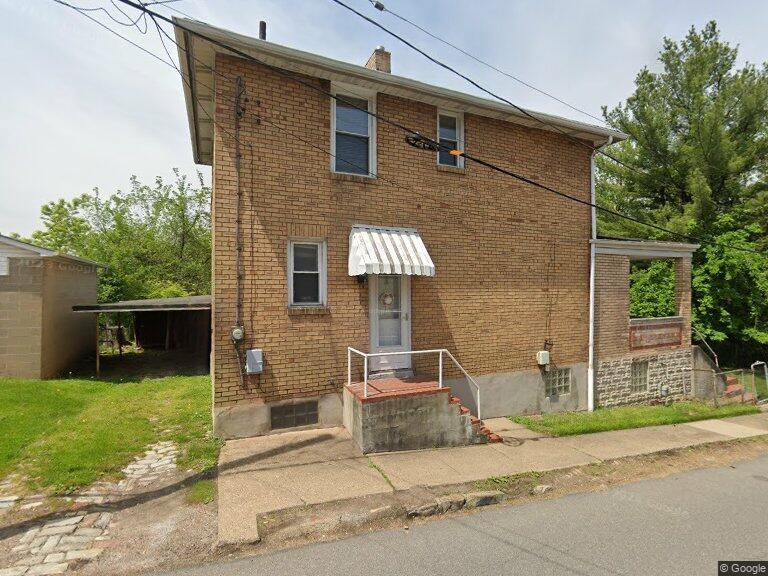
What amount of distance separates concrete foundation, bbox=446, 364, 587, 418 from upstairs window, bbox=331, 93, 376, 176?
15.7 feet

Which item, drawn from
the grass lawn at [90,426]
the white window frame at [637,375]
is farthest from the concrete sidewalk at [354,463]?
the white window frame at [637,375]

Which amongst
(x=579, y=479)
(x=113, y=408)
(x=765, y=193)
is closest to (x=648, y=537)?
(x=579, y=479)

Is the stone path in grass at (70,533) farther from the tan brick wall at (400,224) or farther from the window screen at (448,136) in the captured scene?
the window screen at (448,136)

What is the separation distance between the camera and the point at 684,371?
1209cm

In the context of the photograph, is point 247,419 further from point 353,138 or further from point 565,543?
point 353,138

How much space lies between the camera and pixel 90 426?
7211 mm

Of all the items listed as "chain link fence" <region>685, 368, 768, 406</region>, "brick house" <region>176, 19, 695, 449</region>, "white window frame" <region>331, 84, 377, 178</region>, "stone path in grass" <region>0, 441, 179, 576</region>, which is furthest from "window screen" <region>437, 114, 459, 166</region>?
"chain link fence" <region>685, 368, 768, 406</region>

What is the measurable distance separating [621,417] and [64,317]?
1581cm

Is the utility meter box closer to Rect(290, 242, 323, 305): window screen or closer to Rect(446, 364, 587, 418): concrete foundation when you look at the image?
Rect(290, 242, 323, 305): window screen

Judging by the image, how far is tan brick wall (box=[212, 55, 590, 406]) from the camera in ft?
22.7

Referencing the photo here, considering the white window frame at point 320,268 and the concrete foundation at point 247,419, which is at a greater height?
the white window frame at point 320,268

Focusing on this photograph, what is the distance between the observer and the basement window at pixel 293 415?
7.07 meters

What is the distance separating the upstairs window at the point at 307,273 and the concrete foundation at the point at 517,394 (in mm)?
3360

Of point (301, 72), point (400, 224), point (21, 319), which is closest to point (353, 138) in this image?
point (301, 72)
